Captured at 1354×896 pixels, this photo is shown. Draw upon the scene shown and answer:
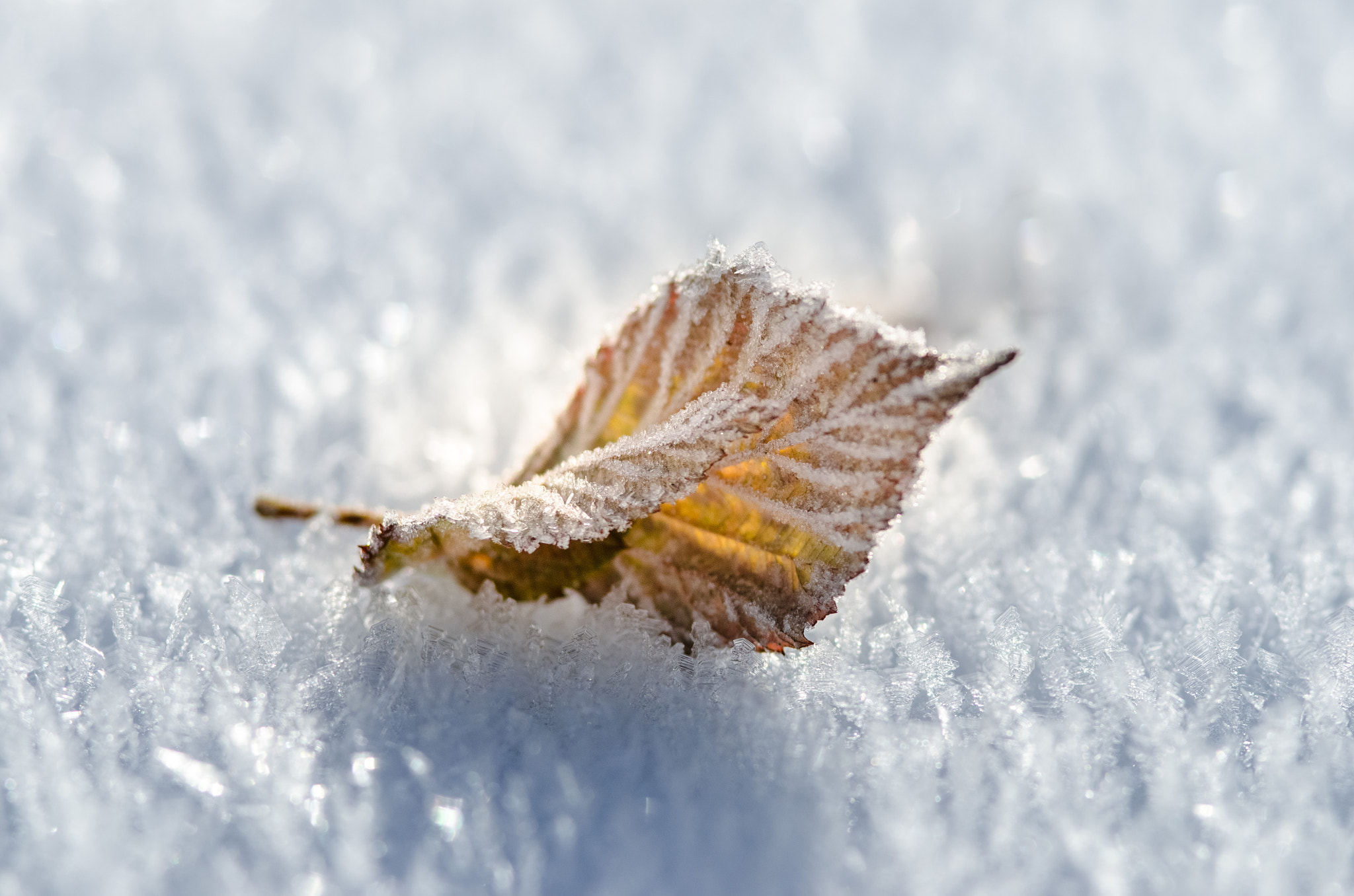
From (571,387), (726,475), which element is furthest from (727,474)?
(571,387)

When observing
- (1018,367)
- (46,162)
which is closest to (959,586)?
(1018,367)

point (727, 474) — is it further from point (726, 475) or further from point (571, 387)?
point (571, 387)

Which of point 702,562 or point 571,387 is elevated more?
point 571,387

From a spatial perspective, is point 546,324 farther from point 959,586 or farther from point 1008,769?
point 1008,769

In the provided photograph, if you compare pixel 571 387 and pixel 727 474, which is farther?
pixel 571 387
